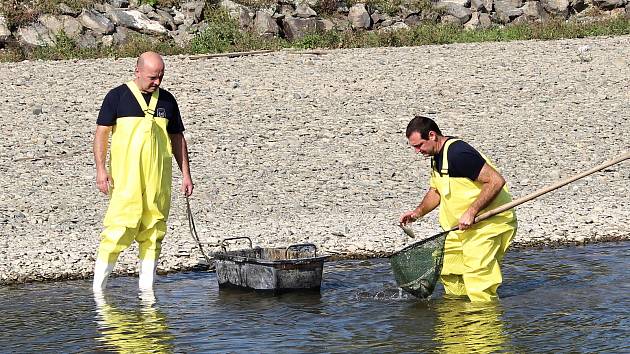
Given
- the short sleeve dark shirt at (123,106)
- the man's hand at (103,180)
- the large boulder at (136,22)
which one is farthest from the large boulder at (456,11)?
the man's hand at (103,180)

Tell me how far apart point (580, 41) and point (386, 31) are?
330cm

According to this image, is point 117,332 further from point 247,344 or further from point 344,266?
point 344,266

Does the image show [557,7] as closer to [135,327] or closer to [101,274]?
[101,274]

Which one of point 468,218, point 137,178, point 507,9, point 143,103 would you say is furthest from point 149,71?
point 507,9

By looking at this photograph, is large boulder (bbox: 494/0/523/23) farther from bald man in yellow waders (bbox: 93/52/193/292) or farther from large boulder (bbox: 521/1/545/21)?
bald man in yellow waders (bbox: 93/52/193/292)

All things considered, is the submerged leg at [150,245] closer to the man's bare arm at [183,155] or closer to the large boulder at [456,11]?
the man's bare arm at [183,155]

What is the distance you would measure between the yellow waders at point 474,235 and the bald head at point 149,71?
77.2 inches

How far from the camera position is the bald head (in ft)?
28.3

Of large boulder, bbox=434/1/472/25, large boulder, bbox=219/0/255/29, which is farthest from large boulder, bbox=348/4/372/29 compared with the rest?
large boulder, bbox=219/0/255/29

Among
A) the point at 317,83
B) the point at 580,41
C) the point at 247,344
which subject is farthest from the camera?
the point at 580,41

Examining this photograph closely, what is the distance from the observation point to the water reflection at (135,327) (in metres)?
7.78

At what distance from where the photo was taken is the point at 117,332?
817 centimetres

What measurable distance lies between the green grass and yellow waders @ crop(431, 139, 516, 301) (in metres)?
12.2

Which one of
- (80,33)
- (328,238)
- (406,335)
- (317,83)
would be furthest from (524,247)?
(80,33)
